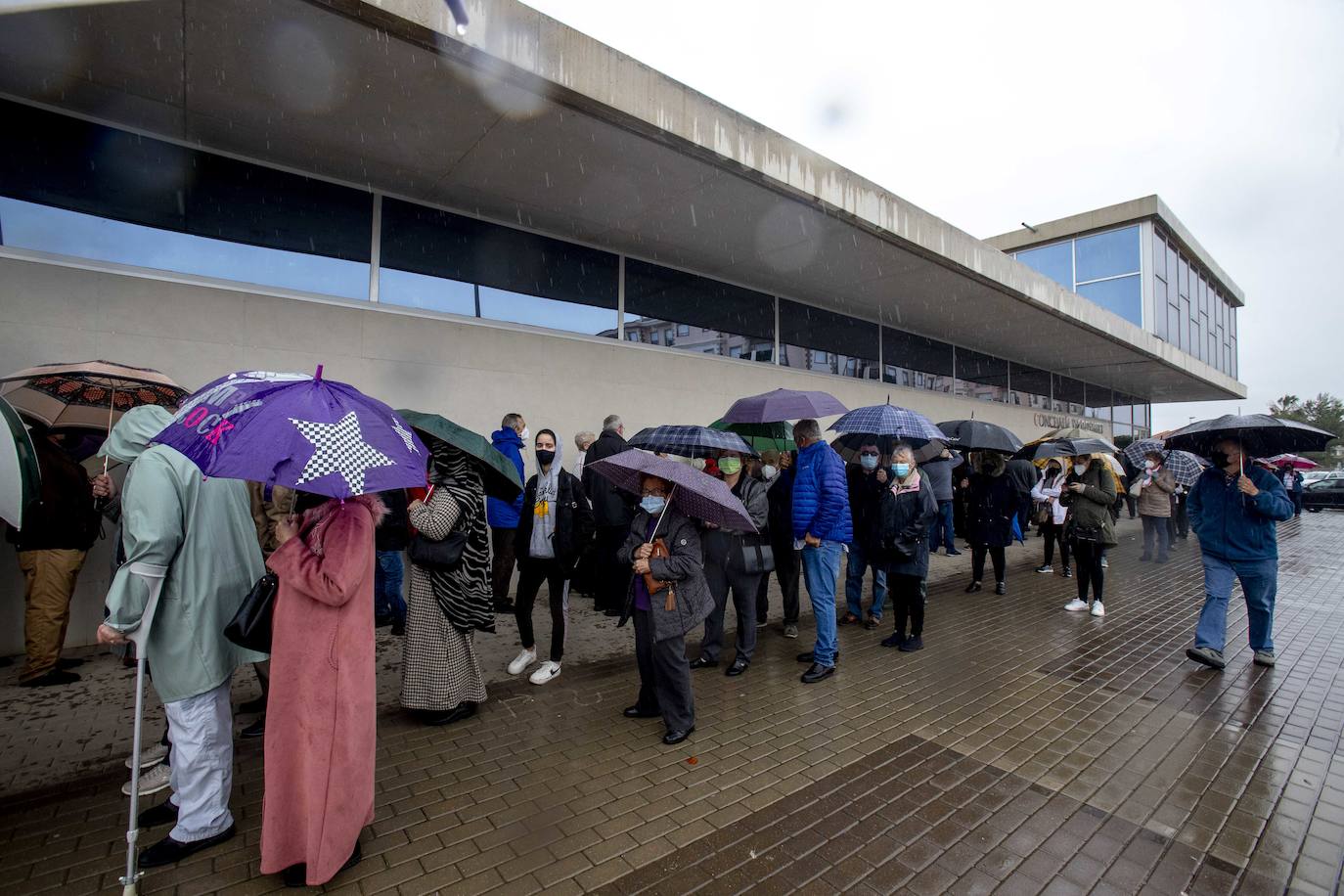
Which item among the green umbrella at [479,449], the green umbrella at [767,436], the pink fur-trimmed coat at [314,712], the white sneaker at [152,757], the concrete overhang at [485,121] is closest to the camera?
the pink fur-trimmed coat at [314,712]

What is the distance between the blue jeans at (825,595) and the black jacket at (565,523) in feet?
5.96

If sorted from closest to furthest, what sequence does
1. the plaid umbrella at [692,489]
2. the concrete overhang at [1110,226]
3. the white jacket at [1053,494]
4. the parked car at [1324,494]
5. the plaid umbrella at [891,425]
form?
the plaid umbrella at [692,489] < the plaid umbrella at [891,425] < the white jacket at [1053,494] < the concrete overhang at [1110,226] < the parked car at [1324,494]

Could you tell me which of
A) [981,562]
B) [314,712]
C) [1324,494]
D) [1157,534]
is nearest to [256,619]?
[314,712]

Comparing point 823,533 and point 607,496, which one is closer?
point 823,533

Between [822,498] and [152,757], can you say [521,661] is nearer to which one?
[152,757]

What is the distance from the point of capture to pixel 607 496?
21.1ft

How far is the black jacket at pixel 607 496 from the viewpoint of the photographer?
6367 millimetres

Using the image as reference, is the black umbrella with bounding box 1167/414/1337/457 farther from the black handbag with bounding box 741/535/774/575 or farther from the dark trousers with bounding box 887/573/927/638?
the black handbag with bounding box 741/535/774/575

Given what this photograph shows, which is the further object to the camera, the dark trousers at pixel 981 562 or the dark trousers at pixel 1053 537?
the dark trousers at pixel 1053 537

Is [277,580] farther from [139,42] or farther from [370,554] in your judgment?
[139,42]

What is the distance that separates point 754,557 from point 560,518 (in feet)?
5.28

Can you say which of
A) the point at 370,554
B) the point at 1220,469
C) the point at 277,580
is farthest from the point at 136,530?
the point at 1220,469

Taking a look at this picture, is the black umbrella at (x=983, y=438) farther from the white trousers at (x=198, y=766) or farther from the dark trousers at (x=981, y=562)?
the white trousers at (x=198, y=766)

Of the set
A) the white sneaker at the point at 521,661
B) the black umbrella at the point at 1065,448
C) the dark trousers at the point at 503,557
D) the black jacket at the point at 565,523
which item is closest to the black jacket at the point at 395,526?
the dark trousers at the point at 503,557
